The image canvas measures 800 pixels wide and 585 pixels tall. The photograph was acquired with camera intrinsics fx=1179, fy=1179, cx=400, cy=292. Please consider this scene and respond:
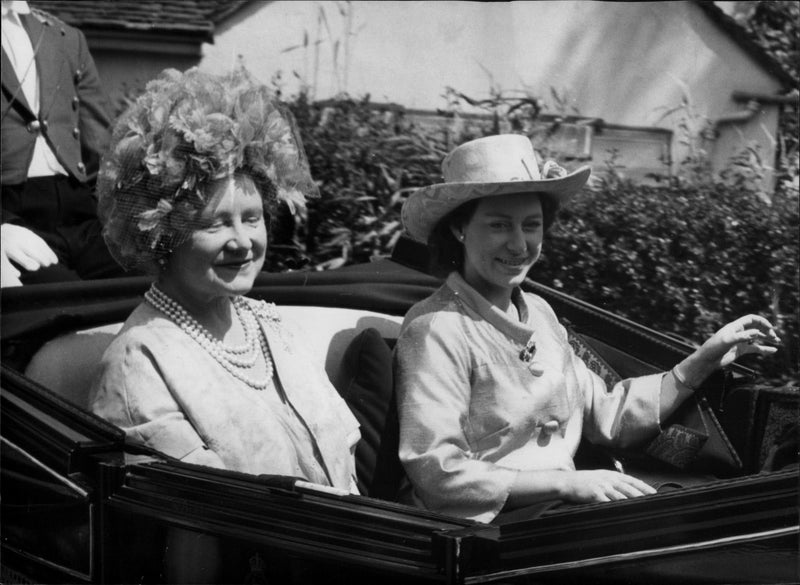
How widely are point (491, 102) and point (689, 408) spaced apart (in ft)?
6.71

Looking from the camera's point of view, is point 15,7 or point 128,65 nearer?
point 15,7

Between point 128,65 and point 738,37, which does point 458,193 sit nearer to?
point 738,37

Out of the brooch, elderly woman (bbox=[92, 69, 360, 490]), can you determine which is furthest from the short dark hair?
elderly woman (bbox=[92, 69, 360, 490])

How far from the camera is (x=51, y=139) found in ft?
11.1

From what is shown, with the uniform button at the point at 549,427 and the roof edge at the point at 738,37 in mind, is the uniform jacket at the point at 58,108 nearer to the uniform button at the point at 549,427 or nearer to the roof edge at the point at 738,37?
the uniform button at the point at 549,427

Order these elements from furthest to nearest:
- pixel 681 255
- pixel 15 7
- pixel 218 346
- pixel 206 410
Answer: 1. pixel 681 255
2. pixel 15 7
3. pixel 218 346
4. pixel 206 410

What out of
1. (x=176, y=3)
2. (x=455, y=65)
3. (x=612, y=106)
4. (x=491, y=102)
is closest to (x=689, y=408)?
(x=612, y=106)

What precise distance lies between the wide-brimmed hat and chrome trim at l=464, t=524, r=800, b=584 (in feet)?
3.04

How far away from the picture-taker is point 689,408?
2.71m

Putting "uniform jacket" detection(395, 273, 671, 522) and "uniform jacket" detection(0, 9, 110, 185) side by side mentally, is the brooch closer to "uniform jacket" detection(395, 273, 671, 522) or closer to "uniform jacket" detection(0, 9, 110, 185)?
"uniform jacket" detection(395, 273, 671, 522)

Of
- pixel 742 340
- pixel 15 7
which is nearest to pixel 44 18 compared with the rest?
pixel 15 7

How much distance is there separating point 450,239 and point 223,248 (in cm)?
54

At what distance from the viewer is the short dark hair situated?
2643 millimetres

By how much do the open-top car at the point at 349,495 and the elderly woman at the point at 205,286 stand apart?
5.2 inches
